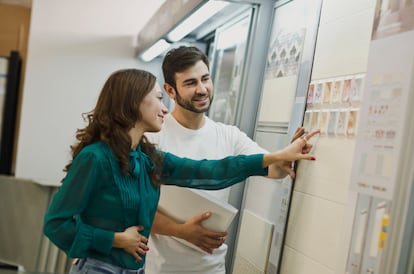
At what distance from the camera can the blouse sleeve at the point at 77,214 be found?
1.97 metres

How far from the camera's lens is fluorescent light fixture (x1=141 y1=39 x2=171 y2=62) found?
14.2 ft

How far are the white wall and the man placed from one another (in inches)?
132

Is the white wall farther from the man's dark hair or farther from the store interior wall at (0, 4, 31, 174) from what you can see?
the man's dark hair

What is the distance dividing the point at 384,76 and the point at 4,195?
4517 millimetres

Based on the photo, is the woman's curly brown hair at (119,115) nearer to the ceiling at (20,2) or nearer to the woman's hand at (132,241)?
the woman's hand at (132,241)

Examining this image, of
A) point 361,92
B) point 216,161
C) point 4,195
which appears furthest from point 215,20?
point 4,195

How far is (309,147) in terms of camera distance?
213cm

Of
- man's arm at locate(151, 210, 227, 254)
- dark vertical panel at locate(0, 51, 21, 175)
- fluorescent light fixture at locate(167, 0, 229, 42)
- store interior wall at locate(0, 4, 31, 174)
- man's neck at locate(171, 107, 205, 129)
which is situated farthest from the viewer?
store interior wall at locate(0, 4, 31, 174)

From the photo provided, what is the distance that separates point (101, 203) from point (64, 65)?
13.6 ft

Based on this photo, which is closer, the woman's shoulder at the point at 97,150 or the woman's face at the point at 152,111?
the woman's shoulder at the point at 97,150

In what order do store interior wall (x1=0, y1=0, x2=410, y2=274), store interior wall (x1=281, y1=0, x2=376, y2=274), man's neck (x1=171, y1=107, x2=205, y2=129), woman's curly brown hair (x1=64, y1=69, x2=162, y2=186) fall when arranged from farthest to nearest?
store interior wall (x1=0, y1=0, x2=410, y2=274) → man's neck (x1=171, y1=107, x2=205, y2=129) → woman's curly brown hair (x1=64, y1=69, x2=162, y2=186) → store interior wall (x1=281, y1=0, x2=376, y2=274)

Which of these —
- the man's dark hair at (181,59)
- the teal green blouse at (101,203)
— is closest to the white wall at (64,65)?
the man's dark hair at (181,59)

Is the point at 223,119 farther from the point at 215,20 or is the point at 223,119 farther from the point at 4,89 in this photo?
the point at 4,89

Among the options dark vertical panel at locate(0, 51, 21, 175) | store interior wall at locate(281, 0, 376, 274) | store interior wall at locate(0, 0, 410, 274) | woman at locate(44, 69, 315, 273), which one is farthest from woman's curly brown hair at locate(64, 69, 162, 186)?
dark vertical panel at locate(0, 51, 21, 175)
